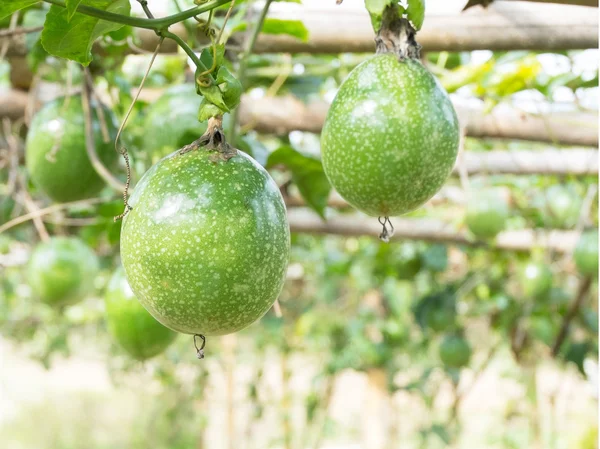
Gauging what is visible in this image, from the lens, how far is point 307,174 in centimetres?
138

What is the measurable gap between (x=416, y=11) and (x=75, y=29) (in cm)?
36

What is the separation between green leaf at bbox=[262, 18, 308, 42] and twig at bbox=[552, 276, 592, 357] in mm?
1824

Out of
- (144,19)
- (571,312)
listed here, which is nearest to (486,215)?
(571,312)

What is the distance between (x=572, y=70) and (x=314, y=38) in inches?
38.6

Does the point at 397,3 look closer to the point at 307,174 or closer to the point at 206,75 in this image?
the point at 206,75

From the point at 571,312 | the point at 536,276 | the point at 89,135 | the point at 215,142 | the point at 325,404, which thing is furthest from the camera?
the point at 325,404

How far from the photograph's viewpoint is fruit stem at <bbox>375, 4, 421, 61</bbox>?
810mm

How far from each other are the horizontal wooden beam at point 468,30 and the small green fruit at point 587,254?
1.26 metres

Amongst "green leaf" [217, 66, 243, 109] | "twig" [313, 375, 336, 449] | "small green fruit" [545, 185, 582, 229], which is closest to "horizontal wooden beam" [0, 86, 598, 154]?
"small green fruit" [545, 185, 582, 229]

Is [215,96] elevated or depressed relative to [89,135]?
elevated

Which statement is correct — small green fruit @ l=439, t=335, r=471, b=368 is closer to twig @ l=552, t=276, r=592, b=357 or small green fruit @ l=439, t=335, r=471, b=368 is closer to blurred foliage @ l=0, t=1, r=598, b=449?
blurred foliage @ l=0, t=1, r=598, b=449

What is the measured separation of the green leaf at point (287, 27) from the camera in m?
1.29

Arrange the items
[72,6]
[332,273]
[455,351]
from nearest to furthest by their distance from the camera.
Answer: [72,6]
[455,351]
[332,273]

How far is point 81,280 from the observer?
6.43 ft
